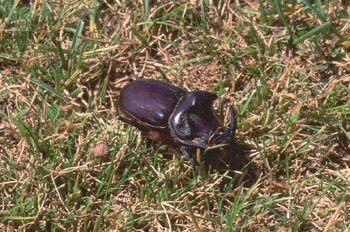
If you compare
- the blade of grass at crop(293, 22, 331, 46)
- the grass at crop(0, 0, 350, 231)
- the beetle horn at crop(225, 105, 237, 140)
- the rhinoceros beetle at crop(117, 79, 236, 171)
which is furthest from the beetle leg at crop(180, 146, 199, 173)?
the blade of grass at crop(293, 22, 331, 46)

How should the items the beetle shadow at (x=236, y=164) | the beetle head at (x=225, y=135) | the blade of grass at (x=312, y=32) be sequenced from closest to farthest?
the beetle head at (x=225, y=135), the beetle shadow at (x=236, y=164), the blade of grass at (x=312, y=32)

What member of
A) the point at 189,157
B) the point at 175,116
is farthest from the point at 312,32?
the point at 189,157

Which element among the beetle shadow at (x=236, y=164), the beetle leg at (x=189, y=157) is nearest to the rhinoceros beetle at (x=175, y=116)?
the beetle leg at (x=189, y=157)

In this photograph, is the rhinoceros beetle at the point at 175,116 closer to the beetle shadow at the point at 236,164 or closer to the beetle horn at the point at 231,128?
the beetle horn at the point at 231,128

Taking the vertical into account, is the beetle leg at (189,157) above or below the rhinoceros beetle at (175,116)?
below

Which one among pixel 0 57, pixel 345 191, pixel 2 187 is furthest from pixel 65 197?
pixel 345 191

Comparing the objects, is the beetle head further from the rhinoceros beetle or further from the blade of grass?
the blade of grass
